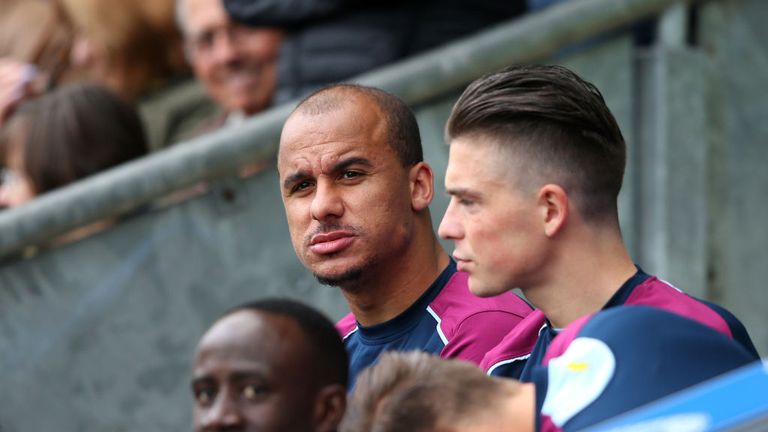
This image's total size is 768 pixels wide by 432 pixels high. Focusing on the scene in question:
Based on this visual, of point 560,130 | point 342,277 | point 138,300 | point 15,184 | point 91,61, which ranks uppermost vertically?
point 560,130

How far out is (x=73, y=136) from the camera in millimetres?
5363

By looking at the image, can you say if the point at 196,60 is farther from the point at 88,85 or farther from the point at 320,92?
the point at 320,92

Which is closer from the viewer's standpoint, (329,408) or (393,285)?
(329,408)

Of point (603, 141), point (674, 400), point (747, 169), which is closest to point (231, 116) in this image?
point (747, 169)

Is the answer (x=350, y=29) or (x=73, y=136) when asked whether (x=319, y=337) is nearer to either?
(x=350, y=29)

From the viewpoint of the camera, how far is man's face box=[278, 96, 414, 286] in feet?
10.6

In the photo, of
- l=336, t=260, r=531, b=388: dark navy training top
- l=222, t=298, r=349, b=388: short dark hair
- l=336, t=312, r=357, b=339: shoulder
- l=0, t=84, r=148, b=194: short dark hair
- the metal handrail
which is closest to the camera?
l=222, t=298, r=349, b=388: short dark hair

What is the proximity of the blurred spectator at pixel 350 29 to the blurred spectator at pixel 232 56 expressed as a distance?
0.35ft

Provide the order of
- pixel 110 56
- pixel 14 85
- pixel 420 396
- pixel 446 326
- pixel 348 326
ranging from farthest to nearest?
pixel 110 56 → pixel 14 85 → pixel 348 326 → pixel 446 326 → pixel 420 396

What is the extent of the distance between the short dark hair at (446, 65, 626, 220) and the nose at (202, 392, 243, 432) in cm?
82

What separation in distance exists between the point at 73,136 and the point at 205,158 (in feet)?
2.15

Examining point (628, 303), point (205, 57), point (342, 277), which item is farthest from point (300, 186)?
point (205, 57)

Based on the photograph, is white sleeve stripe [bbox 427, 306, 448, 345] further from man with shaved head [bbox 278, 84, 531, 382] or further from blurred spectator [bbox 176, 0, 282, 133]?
blurred spectator [bbox 176, 0, 282, 133]

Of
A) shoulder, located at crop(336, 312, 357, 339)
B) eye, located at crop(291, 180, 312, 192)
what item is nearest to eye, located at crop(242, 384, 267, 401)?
eye, located at crop(291, 180, 312, 192)
